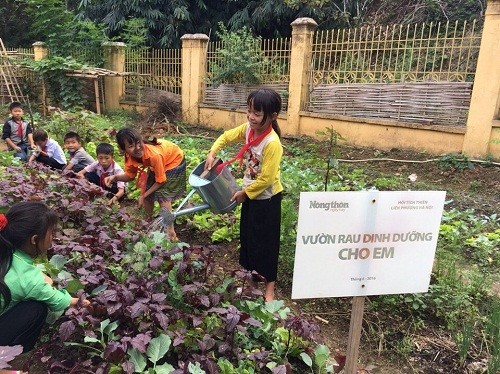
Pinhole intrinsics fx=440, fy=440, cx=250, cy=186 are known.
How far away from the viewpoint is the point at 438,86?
7.51 meters

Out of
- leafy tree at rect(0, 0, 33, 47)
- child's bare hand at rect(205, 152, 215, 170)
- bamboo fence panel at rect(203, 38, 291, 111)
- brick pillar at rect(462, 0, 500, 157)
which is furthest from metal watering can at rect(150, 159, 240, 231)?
leafy tree at rect(0, 0, 33, 47)

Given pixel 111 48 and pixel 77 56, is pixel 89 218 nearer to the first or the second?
pixel 111 48

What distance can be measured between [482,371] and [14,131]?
6934 millimetres

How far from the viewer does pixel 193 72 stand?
11469 millimetres

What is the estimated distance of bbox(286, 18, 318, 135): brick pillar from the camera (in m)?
9.08

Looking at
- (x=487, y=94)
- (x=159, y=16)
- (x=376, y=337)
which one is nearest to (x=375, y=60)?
(x=487, y=94)

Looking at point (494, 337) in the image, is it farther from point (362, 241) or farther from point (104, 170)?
point (104, 170)

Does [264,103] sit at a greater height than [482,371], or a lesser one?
greater

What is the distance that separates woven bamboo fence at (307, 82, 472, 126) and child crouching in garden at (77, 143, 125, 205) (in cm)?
515

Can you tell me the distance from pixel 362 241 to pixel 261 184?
3.65ft

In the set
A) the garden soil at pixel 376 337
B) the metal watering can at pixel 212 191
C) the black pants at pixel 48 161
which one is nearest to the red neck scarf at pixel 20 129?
the black pants at pixel 48 161

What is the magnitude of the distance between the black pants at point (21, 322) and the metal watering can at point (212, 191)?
1.05 metres

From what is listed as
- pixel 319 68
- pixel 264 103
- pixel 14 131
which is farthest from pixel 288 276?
pixel 319 68

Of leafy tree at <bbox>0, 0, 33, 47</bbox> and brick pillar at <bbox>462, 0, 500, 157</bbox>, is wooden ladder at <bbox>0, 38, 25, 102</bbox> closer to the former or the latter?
leafy tree at <bbox>0, 0, 33, 47</bbox>
